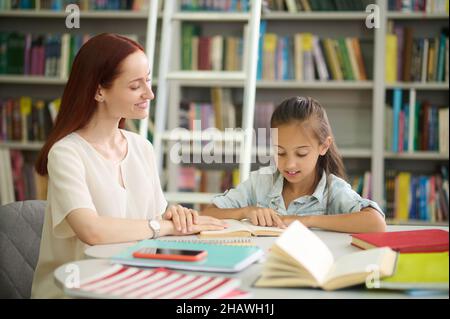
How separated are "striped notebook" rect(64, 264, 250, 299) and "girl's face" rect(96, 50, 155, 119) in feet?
1.79

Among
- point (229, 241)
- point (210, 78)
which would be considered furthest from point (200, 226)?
point (210, 78)

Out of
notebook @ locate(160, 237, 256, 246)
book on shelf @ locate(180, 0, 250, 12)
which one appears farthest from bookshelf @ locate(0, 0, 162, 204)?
notebook @ locate(160, 237, 256, 246)

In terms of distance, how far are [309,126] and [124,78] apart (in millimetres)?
450

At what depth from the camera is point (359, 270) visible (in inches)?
34.0

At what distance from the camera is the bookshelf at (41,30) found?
329 cm

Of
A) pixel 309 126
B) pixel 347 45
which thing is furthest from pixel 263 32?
pixel 309 126

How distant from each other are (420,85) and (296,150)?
5.88ft

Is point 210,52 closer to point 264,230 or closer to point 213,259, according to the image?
point 264,230

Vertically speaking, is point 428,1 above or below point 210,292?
above

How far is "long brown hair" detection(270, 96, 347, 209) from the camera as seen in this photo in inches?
61.4

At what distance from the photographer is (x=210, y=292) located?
0.84 meters

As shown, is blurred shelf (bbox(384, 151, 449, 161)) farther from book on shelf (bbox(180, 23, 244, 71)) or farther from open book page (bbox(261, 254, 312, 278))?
open book page (bbox(261, 254, 312, 278))

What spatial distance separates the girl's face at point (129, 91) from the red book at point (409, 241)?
0.55 metres
